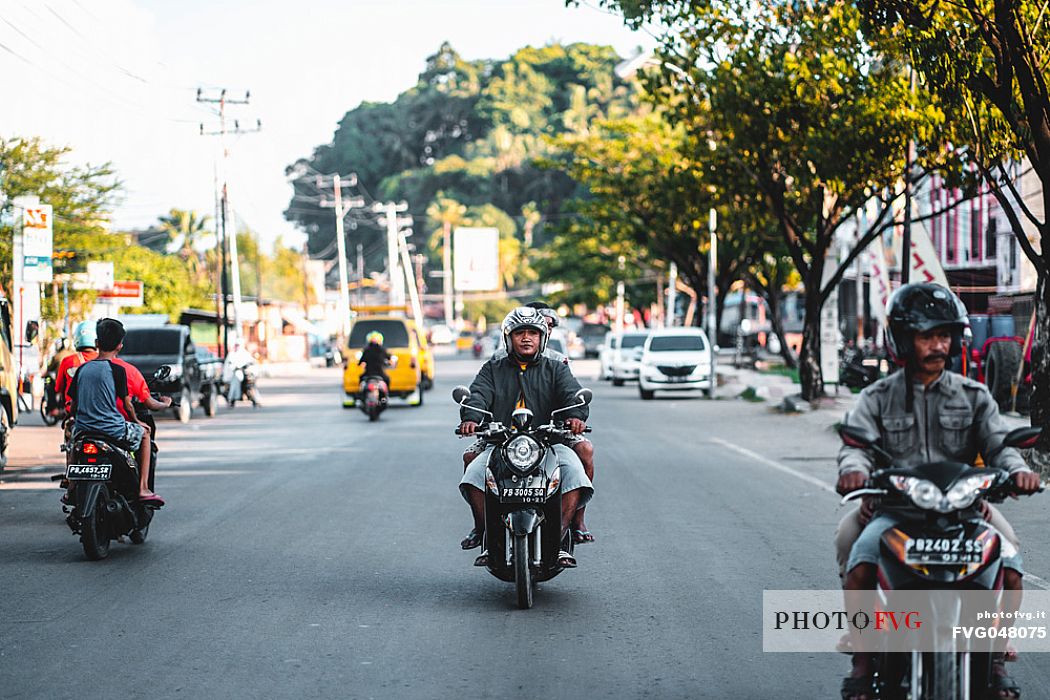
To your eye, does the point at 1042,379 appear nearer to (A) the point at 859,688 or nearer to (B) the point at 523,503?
(B) the point at 523,503

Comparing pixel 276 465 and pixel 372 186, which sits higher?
pixel 372 186

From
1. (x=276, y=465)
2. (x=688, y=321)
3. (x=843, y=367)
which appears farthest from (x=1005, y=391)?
(x=688, y=321)

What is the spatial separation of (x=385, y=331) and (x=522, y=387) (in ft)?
81.1

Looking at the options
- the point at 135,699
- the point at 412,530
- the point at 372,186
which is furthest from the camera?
the point at 372,186

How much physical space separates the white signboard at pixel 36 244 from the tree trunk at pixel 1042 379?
19.5 metres

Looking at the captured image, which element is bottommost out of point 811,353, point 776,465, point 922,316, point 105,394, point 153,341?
point 776,465

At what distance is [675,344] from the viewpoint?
3666 centimetres

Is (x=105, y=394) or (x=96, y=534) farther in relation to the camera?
(x=105, y=394)

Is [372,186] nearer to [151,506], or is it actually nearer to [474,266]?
[474,266]

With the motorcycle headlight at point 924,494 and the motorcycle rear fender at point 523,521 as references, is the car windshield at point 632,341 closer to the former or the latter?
the motorcycle rear fender at point 523,521

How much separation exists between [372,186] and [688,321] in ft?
223

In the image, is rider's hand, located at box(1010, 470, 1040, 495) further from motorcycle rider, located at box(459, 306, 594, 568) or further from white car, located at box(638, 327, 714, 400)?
white car, located at box(638, 327, 714, 400)

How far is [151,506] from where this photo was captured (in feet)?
35.0

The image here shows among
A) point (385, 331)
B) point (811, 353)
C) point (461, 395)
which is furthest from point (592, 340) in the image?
point (461, 395)
